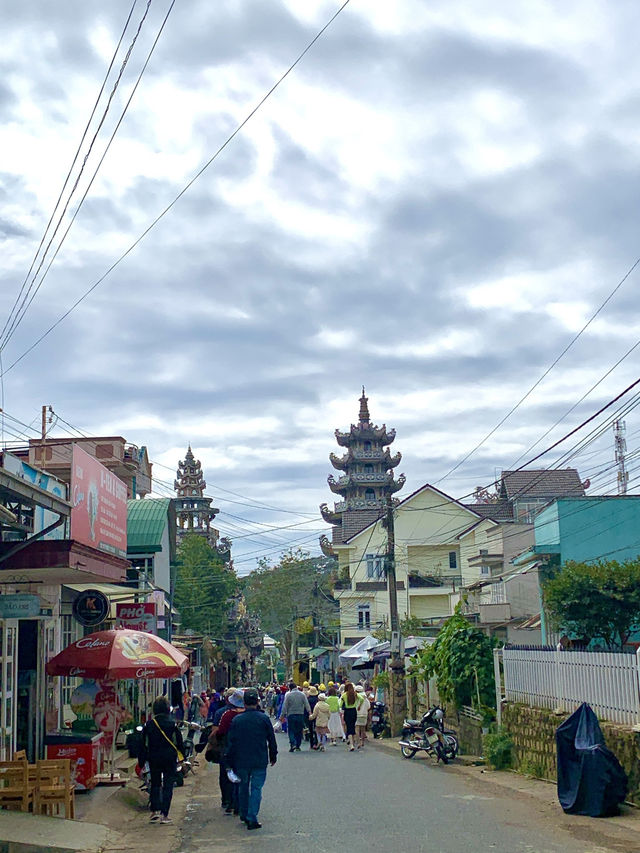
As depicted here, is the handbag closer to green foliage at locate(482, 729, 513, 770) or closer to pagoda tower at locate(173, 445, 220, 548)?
green foliage at locate(482, 729, 513, 770)

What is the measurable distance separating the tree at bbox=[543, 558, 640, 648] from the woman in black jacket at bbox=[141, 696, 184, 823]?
12.9 m

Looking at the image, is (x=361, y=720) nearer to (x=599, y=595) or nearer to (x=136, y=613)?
(x=599, y=595)

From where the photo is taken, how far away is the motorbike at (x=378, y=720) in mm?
28703

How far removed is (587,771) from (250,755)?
4.09 metres

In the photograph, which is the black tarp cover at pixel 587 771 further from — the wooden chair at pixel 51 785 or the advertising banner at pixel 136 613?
the advertising banner at pixel 136 613

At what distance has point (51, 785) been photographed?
10812 millimetres

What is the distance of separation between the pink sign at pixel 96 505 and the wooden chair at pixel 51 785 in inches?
145

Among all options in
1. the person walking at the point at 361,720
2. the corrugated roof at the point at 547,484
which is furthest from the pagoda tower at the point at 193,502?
the person walking at the point at 361,720

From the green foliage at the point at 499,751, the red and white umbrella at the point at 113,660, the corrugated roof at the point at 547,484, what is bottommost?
the green foliage at the point at 499,751

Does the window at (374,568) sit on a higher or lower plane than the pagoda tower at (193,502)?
lower

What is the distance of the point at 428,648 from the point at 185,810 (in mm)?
10439

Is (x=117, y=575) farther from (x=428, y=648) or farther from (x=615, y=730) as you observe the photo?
(x=428, y=648)

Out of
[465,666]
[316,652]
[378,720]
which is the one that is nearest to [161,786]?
[465,666]

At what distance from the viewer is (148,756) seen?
38.4 ft
